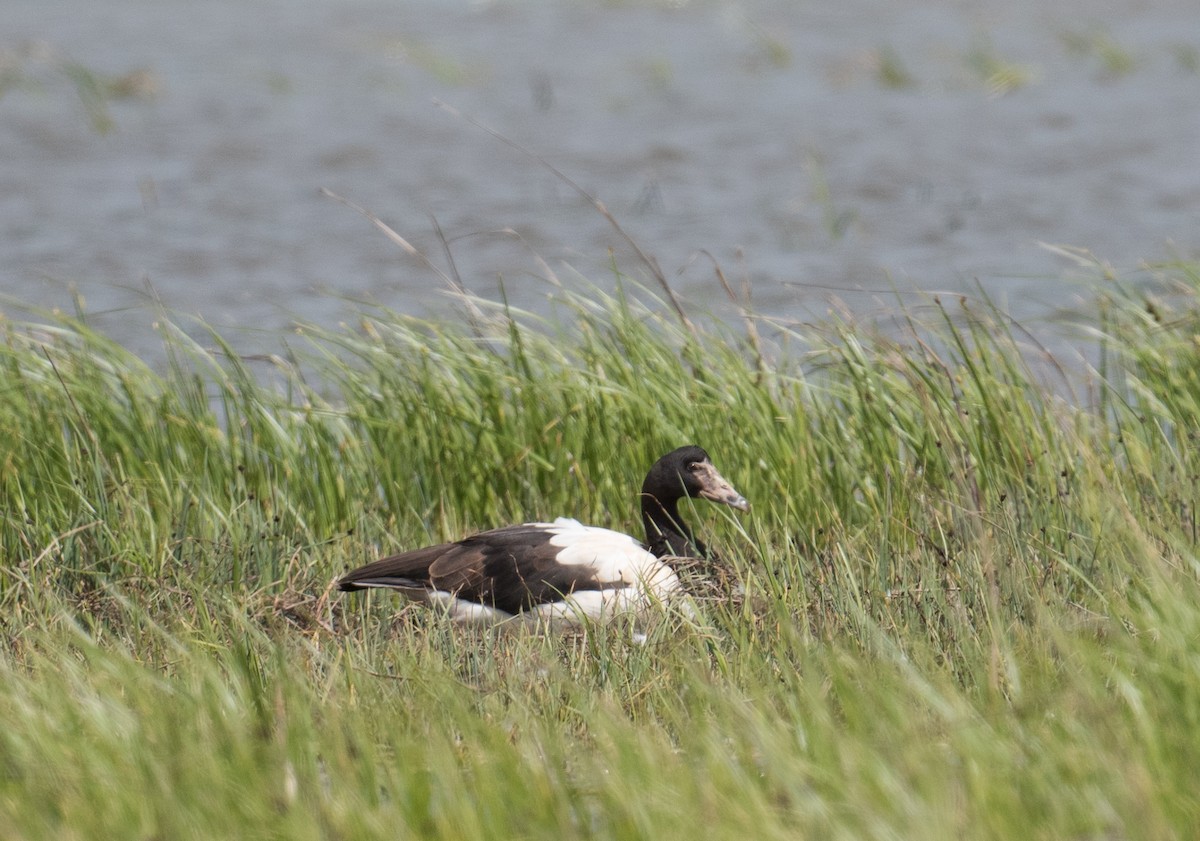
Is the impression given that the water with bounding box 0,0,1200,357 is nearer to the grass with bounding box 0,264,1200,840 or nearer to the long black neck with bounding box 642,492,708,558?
the grass with bounding box 0,264,1200,840

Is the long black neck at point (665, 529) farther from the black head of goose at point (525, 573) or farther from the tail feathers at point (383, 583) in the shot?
the tail feathers at point (383, 583)

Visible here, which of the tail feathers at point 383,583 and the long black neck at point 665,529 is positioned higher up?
the tail feathers at point 383,583

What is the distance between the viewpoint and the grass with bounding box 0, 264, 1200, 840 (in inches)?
121

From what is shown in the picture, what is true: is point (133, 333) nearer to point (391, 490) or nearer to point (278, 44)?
point (391, 490)

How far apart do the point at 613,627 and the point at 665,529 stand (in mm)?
1104

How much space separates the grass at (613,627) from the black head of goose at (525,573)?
162mm

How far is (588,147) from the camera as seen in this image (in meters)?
20.1

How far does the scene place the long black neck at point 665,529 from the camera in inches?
237

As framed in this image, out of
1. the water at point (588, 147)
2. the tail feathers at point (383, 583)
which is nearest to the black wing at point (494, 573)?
the tail feathers at point (383, 583)

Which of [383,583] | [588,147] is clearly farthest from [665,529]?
[588,147]

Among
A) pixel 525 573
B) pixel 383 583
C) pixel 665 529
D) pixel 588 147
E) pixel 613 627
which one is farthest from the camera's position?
pixel 588 147

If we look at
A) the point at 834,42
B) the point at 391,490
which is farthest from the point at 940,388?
the point at 834,42

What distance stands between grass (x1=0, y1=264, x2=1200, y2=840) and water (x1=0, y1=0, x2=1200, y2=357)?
181 inches

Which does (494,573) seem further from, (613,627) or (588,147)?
(588,147)
